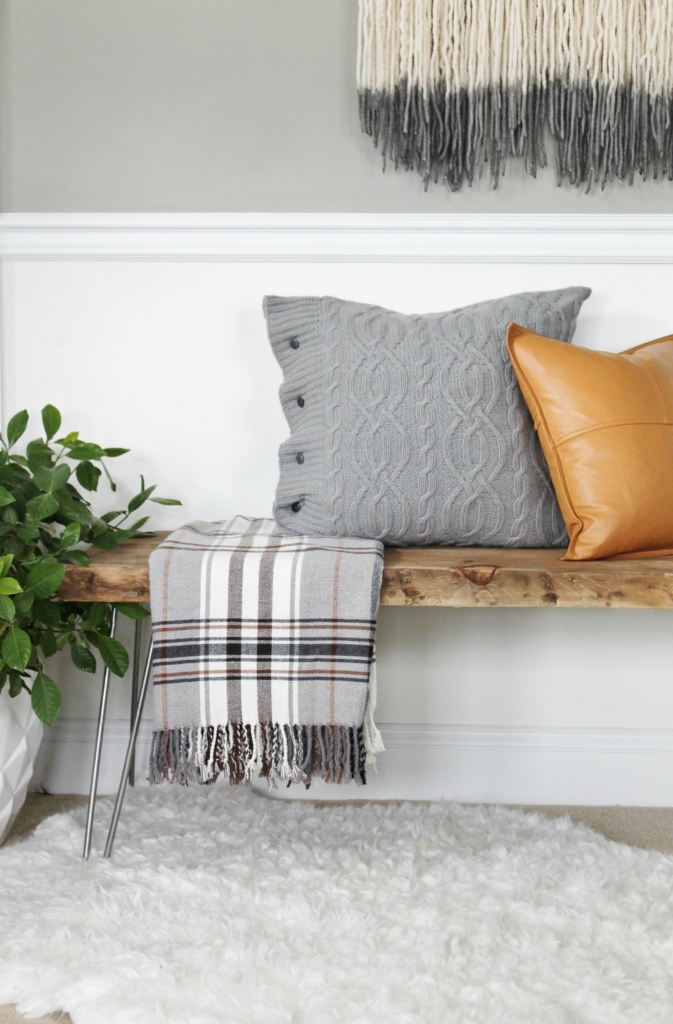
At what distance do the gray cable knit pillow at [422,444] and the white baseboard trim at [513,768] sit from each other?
0.50 metres

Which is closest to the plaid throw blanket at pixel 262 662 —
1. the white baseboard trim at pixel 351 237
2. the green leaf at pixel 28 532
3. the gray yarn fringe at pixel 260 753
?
the gray yarn fringe at pixel 260 753

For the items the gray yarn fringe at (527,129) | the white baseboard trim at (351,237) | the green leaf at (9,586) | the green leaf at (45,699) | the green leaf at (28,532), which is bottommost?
the green leaf at (45,699)

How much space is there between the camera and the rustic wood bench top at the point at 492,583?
110cm

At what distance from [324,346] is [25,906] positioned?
0.94m

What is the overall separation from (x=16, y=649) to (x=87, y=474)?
0.35 metres

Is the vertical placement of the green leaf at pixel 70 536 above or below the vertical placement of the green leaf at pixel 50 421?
below

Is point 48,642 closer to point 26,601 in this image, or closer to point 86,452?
point 26,601

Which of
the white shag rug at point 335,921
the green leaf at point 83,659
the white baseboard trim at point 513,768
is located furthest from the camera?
the white baseboard trim at point 513,768

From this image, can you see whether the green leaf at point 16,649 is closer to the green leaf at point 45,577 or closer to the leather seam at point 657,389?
the green leaf at point 45,577

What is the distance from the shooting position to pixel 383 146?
1.52m

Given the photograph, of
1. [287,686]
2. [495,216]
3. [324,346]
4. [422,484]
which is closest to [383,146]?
[495,216]

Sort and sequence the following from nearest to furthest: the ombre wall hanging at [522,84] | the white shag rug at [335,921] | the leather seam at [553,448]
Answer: the white shag rug at [335,921] → the leather seam at [553,448] → the ombre wall hanging at [522,84]

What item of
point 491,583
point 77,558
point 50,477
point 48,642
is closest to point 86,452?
point 50,477

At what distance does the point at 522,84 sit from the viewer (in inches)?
58.6
